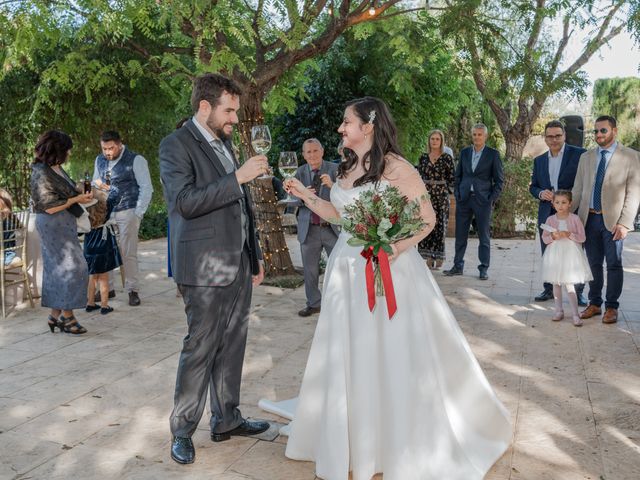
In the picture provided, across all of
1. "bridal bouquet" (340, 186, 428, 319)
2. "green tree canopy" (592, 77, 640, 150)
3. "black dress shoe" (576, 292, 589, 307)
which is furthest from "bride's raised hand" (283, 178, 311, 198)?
"green tree canopy" (592, 77, 640, 150)

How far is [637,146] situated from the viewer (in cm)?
3011

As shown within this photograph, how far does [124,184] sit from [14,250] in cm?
164

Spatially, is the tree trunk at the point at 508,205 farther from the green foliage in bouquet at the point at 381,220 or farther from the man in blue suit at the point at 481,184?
the green foliage in bouquet at the point at 381,220

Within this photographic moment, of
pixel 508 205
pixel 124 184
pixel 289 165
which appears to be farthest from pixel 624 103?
pixel 289 165

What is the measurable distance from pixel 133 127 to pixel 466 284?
9.37 metres

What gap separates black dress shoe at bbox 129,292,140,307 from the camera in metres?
7.79

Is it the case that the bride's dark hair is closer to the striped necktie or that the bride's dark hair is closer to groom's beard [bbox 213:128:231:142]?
groom's beard [bbox 213:128:231:142]

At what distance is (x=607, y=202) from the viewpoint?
6523mm

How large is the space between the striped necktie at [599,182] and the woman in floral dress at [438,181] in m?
2.97

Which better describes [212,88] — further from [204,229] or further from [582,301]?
[582,301]

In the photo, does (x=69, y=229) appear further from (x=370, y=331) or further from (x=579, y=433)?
(x=579, y=433)

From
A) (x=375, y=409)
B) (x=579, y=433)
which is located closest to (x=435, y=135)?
(x=579, y=433)

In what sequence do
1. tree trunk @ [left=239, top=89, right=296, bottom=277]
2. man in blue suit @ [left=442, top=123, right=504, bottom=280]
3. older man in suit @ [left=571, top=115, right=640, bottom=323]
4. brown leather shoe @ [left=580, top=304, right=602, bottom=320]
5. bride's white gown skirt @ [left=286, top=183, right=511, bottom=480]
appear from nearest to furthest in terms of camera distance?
bride's white gown skirt @ [left=286, top=183, right=511, bottom=480]
older man in suit @ [left=571, top=115, right=640, bottom=323]
brown leather shoe @ [left=580, top=304, right=602, bottom=320]
tree trunk @ [left=239, top=89, right=296, bottom=277]
man in blue suit @ [left=442, top=123, right=504, bottom=280]

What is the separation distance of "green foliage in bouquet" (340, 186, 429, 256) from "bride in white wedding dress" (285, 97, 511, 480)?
0.11 m
